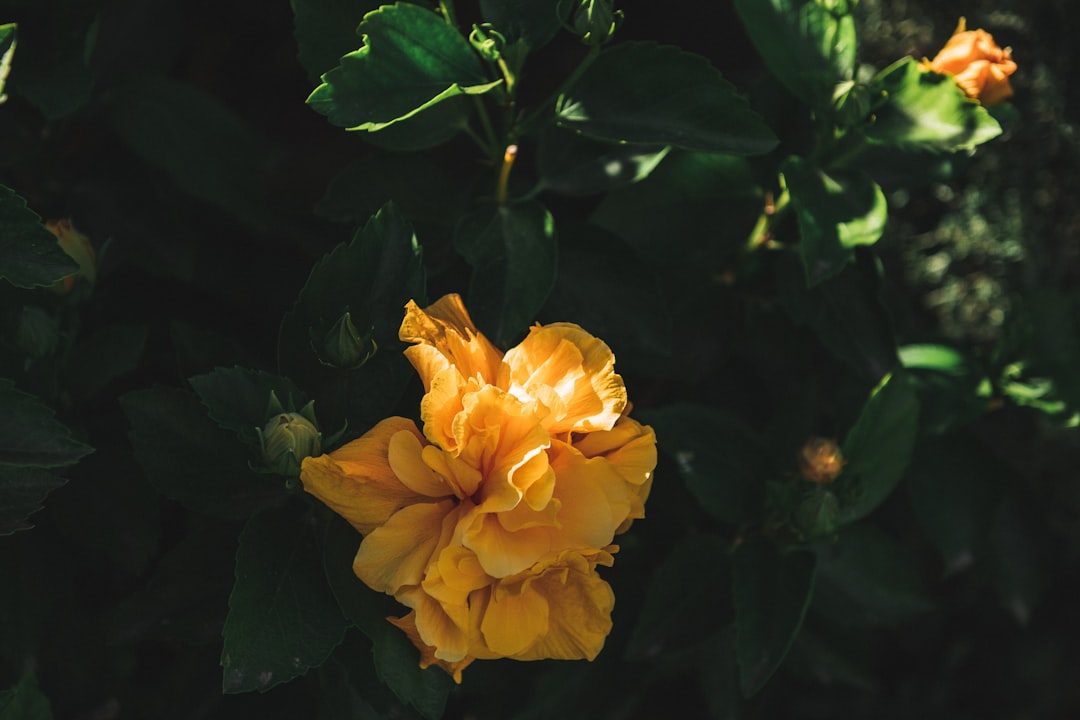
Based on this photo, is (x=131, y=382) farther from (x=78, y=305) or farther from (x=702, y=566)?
(x=702, y=566)

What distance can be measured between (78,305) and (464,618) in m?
0.61

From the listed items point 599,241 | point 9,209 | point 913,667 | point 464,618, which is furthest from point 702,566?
point 913,667

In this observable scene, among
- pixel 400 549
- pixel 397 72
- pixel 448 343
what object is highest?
pixel 397 72

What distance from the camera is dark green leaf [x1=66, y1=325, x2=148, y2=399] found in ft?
3.45

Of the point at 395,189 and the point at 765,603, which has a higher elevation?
the point at 395,189

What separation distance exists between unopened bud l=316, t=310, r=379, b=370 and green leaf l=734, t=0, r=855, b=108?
53 centimetres

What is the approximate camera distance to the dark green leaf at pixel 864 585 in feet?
4.09

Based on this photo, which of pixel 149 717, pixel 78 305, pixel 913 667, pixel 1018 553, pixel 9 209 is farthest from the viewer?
pixel 913 667

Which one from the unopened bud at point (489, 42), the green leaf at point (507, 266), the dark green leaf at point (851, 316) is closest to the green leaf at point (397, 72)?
the unopened bud at point (489, 42)

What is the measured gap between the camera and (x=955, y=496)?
52.2 inches

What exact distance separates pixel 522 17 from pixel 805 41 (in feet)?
1.09

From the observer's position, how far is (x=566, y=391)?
77cm

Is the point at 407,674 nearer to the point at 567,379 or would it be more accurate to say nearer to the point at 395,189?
the point at 567,379

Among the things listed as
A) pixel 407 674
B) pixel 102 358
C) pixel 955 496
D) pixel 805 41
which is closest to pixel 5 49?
pixel 102 358
